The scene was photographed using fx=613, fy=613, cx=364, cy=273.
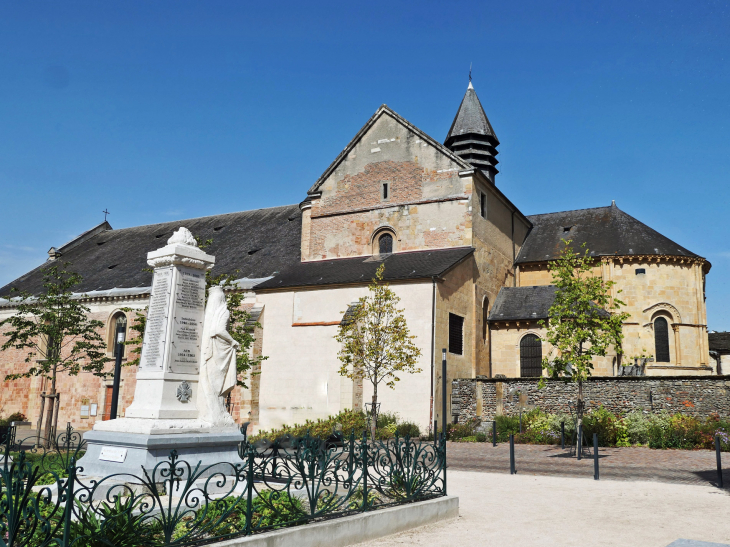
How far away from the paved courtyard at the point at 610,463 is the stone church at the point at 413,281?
4877mm

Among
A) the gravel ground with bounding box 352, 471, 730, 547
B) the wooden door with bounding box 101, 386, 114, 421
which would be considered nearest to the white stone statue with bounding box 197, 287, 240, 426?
the gravel ground with bounding box 352, 471, 730, 547

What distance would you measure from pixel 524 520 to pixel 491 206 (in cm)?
2006

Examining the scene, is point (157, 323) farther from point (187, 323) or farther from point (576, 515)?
point (576, 515)

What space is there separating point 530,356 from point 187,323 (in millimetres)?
18834

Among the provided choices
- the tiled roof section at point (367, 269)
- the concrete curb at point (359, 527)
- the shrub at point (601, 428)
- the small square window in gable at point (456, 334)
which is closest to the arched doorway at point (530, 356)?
the small square window in gable at point (456, 334)

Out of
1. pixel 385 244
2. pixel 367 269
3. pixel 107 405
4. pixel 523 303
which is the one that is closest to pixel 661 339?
pixel 523 303

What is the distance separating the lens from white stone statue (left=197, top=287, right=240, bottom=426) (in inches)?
328

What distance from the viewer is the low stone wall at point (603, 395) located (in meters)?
18.7

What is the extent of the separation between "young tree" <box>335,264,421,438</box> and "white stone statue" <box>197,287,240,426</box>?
10.9 meters

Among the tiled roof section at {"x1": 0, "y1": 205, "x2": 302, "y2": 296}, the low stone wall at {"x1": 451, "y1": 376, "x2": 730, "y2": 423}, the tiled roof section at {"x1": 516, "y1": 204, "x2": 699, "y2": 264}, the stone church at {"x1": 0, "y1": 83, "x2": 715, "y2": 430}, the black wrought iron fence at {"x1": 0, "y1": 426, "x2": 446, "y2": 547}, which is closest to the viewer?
the black wrought iron fence at {"x1": 0, "y1": 426, "x2": 446, "y2": 547}

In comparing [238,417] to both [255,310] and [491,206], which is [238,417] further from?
[491,206]

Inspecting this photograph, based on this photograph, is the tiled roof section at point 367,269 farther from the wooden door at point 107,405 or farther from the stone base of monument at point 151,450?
the stone base of monument at point 151,450

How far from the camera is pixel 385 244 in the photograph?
25828 mm

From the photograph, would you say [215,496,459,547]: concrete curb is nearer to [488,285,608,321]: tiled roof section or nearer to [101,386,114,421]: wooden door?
[488,285,608,321]: tiled roof section
